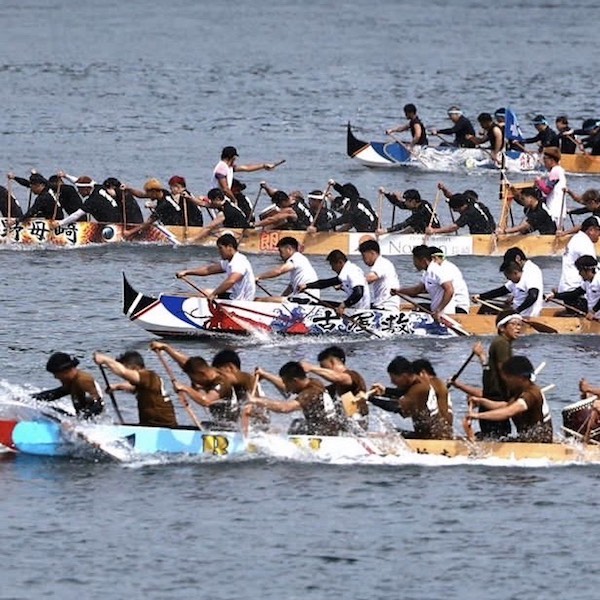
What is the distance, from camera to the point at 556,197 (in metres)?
45.4

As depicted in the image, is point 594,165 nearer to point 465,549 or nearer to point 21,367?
point 21,367

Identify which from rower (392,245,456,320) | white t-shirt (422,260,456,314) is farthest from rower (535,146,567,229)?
white t-shirt (422,260,456,314)

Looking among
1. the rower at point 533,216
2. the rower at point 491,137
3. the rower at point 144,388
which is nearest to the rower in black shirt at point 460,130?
the rower at point 491,137

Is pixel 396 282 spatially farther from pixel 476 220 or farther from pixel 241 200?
pixel 241 200

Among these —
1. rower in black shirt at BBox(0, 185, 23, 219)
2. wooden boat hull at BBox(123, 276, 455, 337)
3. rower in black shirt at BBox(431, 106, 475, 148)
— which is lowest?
wooden boat hull at BBox(123, 276, 455, 337)

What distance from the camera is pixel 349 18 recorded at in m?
121

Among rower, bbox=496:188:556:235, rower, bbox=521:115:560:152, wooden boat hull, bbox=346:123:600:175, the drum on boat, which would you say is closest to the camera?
the drum on boat

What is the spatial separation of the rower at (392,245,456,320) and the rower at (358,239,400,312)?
0.25 m

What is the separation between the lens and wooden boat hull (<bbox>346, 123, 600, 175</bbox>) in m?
57.0

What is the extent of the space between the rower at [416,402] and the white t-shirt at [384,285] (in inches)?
329

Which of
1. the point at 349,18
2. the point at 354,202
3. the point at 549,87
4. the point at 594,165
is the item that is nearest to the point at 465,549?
the point at 354,202

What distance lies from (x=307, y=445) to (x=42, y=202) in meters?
17.9

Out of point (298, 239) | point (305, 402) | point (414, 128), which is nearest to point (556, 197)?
point (298, 239)

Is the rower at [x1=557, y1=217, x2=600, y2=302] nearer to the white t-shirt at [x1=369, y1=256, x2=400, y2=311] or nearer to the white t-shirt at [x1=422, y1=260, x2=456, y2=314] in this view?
the white t-shirt at [x1=422, y1=260, x2=456, y2=314]
